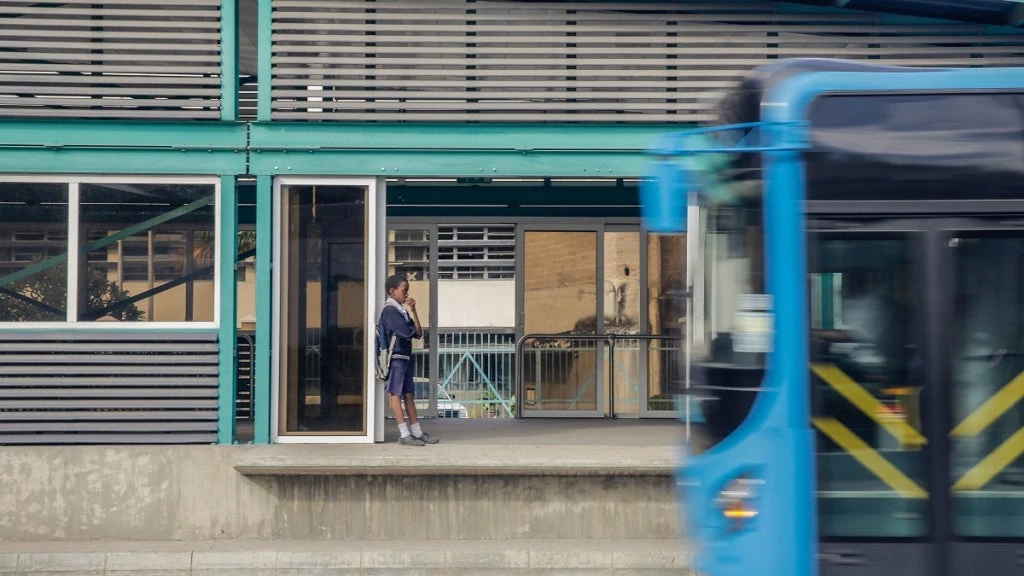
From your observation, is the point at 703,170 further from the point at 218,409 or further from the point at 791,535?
the point at 218,409

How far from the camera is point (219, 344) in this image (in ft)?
33.6

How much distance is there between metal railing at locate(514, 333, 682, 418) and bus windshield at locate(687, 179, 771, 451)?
847 centimetres

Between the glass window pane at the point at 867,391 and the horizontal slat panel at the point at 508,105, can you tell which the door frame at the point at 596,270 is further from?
the glass window pane at the point at 867,391

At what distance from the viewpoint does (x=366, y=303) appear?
10703 mm

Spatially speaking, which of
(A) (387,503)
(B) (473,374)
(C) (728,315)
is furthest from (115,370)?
(C) (728,315)

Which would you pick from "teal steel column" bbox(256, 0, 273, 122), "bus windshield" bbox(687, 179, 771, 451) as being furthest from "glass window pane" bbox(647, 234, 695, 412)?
"bus windshield" bbox(687, 179, 771, 451)

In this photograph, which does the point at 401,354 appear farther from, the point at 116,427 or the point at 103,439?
the point at 103,439

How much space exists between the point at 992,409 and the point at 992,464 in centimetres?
26

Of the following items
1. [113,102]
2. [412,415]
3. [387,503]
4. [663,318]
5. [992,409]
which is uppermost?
[113,102]

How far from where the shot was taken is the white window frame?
33.3ft

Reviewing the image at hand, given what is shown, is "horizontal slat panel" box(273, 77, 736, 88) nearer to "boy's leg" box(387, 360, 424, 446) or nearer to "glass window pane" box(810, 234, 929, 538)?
"boy's leg" box(387, 360, 424, 446)

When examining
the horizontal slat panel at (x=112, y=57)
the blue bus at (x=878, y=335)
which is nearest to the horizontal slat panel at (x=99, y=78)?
the horizontal slat panel at (x=112, y=57)

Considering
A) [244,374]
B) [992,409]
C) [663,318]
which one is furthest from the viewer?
[663,318]

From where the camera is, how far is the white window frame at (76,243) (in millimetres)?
10156
